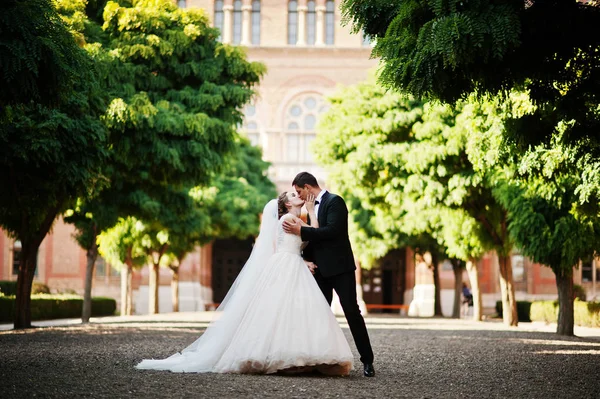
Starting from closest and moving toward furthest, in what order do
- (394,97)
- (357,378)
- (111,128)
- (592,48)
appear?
(592,48), (357,378), (111,128), (394,97)

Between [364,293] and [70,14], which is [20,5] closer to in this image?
[70,14]

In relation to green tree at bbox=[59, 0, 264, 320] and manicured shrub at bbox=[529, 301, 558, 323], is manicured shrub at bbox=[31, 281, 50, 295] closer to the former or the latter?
green tree at bbox=[59, 0, 264, 320]

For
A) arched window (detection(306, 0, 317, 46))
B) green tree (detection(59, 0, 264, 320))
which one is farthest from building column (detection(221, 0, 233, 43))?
green tree (detection(59, 0, 264, 320))

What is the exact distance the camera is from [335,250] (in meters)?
8.35

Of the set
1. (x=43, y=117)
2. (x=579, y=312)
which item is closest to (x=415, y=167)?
(x=579, y=312)

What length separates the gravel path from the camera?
698 centimetres

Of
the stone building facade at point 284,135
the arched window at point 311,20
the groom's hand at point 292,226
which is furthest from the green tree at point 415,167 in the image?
the arched window at point 311,20

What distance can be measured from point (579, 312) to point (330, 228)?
18812 mm

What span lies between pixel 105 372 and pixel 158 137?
29.5ft

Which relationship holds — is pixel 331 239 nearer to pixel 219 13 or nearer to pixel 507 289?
pixel 507 289

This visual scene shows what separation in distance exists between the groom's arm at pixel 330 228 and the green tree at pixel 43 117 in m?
2.64

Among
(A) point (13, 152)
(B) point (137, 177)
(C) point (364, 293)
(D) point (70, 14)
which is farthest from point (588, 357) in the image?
(C) point (364, 293)

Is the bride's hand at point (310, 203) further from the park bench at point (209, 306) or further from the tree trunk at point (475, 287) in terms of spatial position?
the park bench at point (209, 306)

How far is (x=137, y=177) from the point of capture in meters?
18.5
